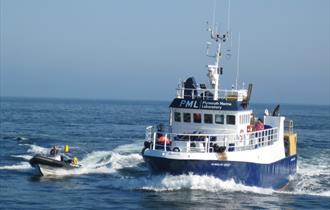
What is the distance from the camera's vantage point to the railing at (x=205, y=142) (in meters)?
27.6

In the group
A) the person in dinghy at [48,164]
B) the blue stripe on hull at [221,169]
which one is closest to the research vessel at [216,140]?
the blue stripe on hull at [221,169]

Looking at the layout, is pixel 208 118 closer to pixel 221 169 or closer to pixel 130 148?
pixel 221 169

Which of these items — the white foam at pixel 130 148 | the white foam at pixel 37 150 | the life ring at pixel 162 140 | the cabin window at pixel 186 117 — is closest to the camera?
the life ring at pixel 162 140

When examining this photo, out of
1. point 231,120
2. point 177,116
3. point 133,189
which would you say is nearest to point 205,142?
point 231,120

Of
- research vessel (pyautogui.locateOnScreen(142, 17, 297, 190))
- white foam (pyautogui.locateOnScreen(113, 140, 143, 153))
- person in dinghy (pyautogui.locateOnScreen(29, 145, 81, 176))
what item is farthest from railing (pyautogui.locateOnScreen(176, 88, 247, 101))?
white foam (pyautogui.locateOnScreen(113, 140, 143, 153))

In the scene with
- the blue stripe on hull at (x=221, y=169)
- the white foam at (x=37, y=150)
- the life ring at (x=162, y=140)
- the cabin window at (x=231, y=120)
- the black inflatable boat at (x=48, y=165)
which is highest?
the cabin window at (x=231, y=120)

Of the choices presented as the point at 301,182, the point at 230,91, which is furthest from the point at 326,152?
the point at 230,91

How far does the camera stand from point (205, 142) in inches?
1080

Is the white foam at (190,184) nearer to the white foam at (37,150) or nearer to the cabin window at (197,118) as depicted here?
the cabin window at (197,118)

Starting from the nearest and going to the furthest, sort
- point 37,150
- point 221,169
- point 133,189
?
point 221,169 < point 133,189 < point 37,150

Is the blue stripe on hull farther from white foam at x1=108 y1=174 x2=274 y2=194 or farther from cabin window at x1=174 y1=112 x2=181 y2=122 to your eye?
cabin window at x1=174 y1=112 x2=181 y2=122

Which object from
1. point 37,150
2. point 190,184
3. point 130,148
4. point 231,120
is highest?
point 231,120

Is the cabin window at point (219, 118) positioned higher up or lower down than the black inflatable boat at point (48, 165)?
higher up

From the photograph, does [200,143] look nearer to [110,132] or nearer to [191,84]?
[191,84]
